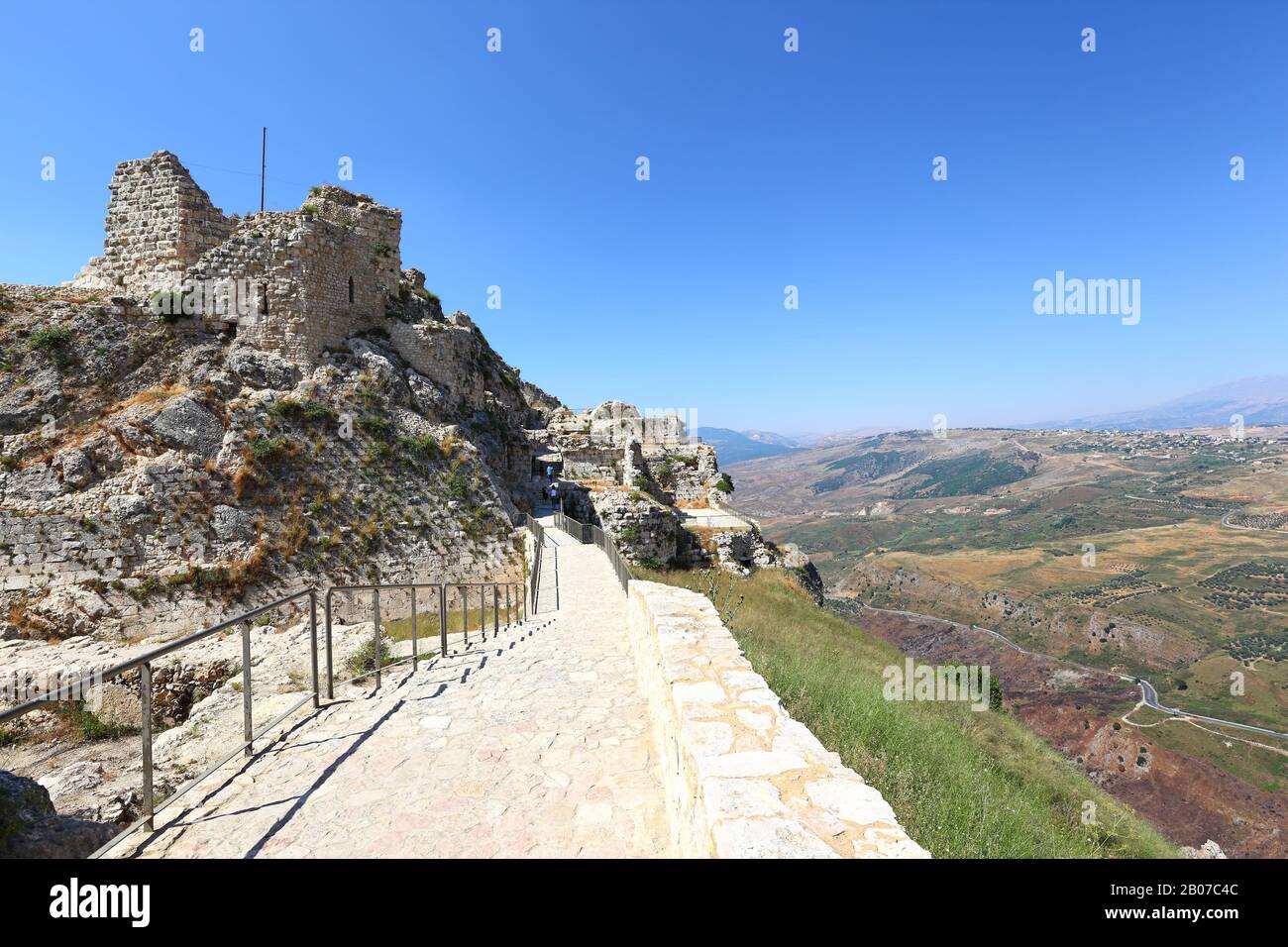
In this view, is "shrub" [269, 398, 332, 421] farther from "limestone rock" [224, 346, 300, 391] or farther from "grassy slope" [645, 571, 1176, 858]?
"grassy slope" [645, 571, 1176, 858]

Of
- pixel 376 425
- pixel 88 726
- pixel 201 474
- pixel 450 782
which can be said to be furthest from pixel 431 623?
pixel 450 782

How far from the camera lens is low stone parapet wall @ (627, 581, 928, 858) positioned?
2469mm

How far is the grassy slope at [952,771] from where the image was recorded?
436 cm

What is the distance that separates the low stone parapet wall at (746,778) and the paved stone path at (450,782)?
458mm

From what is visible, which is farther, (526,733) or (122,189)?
(122,189)

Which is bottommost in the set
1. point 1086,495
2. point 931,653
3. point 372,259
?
point 931,653

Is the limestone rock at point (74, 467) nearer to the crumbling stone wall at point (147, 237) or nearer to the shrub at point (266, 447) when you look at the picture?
the shrub at point (266, 447)

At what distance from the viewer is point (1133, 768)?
34.2 metres

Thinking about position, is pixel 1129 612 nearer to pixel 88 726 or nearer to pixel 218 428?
pixel 218 428

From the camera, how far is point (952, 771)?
544 centimetres

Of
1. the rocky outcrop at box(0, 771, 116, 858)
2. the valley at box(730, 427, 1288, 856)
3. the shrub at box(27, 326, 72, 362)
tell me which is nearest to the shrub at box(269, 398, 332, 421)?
the shrub at box(27, 326, 72, 362)

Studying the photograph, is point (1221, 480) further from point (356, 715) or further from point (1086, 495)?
point (356, 715)

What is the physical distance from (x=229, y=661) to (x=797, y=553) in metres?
20.2
